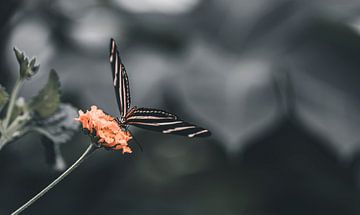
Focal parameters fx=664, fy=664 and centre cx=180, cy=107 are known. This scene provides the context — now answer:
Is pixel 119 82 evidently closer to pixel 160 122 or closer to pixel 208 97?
pixel 160 122

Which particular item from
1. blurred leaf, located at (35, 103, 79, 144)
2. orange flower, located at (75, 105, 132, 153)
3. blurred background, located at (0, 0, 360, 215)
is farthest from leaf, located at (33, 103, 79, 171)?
blurred background, located at (0, 0, 360, 215)

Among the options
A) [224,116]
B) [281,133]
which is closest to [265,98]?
[224,116]

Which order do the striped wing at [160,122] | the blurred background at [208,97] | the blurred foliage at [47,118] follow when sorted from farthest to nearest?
1. the blurred background at [208,97]
2. the blurred foliage at [47,118]
3. the striped wing at [160,122]

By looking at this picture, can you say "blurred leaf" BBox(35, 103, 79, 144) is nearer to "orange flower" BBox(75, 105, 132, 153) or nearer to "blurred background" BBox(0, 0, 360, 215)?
"orange flower" BBox(75, 105, 132, 153)

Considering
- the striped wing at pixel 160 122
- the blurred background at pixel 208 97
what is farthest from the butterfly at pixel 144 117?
the blurred background at pixel 208 97

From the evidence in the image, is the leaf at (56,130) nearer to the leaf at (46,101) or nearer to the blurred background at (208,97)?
the leaf at (46,101)

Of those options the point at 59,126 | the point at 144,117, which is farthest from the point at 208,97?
the point at 144,117

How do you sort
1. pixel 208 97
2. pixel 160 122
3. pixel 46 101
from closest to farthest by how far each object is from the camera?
pixel 160 122 < pixel 46 101 < pixel 208 97
